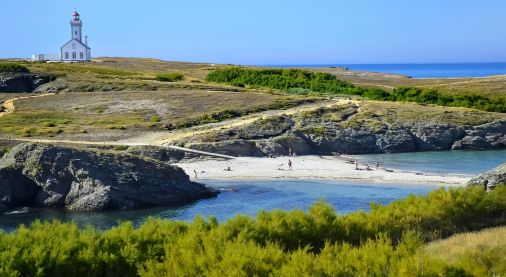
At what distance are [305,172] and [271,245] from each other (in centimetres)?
4224

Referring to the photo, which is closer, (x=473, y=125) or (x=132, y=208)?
(x=132, y=208)

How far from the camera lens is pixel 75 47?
14800cm

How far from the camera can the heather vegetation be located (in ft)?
305

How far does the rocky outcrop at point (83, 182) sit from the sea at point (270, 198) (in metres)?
1.33

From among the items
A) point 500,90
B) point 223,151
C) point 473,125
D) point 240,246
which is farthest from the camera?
point 500,90

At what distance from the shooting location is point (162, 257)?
604 inches

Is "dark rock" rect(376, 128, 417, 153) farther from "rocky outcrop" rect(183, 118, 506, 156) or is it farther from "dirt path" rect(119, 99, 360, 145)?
"dirt path" rect(119, 99, 360, 145)

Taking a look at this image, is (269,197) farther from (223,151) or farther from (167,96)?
(167,96)

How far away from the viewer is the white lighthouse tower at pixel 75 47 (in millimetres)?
146875

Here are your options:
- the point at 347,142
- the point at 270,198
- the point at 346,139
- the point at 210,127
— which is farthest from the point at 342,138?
the point at 270,198

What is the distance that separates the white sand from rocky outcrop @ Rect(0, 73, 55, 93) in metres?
54.3

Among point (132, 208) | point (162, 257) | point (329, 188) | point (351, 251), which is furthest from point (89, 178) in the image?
point (351, 251)

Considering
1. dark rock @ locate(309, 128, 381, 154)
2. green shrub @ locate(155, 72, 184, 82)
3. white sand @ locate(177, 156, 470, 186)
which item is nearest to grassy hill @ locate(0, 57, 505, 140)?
green shrub @ locate(155, 72, 184, 82)

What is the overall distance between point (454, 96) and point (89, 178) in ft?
218
